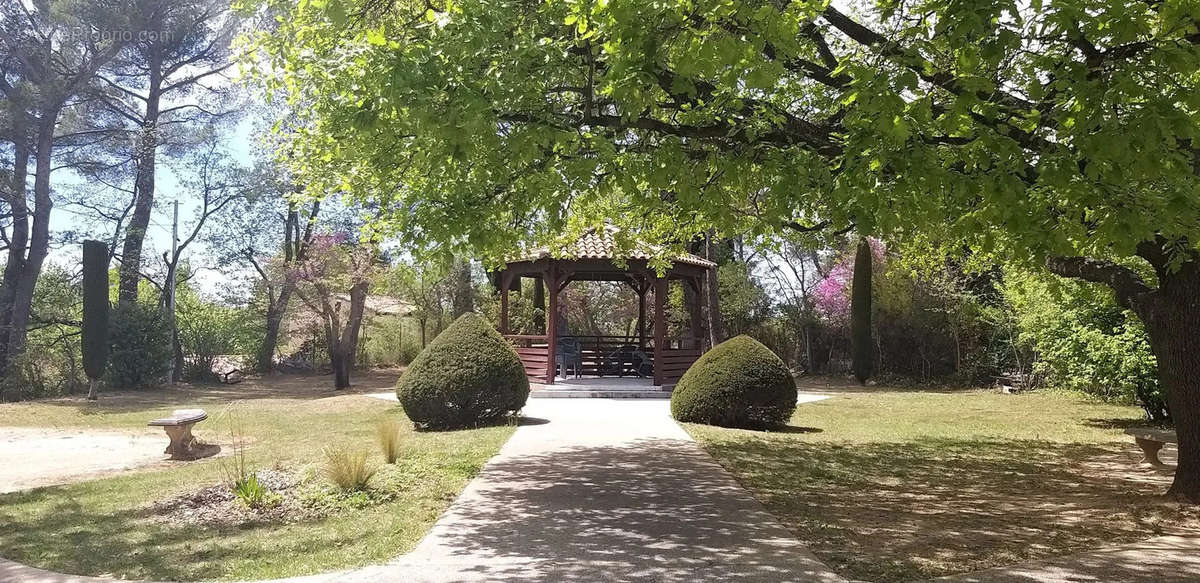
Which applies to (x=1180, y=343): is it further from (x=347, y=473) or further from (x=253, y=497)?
(x=253, y=497)

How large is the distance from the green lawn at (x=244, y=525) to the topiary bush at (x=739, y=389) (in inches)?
123

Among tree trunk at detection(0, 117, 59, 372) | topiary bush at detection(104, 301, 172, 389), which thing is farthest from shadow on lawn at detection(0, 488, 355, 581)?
tree trunk at detection(0, 117, 59, 372)

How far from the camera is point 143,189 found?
2820cm

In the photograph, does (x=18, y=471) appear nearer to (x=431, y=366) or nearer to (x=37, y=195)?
(x=431, y=366)

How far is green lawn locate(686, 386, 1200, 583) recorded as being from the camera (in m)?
5.55

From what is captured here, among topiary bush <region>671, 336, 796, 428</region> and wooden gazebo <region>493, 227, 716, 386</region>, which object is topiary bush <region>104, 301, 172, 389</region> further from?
topiary bush <region>671, 336, 796, 428</region>

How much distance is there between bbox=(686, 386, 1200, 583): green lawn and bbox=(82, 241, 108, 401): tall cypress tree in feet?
62.2

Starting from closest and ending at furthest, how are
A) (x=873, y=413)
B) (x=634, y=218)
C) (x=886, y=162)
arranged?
1. (x=886, y=162)
2. (x=634, y=218)
3. (x=873, y=413)

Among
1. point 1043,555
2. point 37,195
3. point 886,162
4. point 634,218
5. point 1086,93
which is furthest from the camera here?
point 37,195

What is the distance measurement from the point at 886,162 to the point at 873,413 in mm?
11883

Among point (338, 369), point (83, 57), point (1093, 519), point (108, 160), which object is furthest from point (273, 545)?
point (108, 160)

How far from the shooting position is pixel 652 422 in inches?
502

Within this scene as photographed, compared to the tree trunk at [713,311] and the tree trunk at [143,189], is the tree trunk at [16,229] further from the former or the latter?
the tree trunk at [713,311]

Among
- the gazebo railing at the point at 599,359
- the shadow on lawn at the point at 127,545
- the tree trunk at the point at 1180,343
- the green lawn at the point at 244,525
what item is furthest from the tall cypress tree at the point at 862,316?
the shadow on lawn at the point at 127,545
